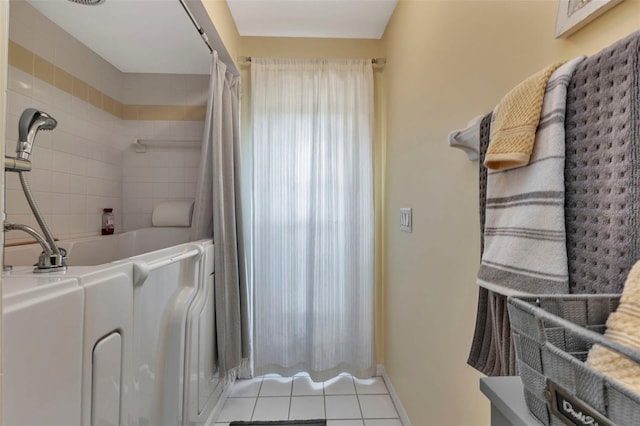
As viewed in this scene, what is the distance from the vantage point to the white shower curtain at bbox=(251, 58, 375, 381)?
6.65ft

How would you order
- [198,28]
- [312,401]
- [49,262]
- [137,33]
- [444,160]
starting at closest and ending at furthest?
[49,262]
[444,160]
[198,28]
[312,401]
[137,33]

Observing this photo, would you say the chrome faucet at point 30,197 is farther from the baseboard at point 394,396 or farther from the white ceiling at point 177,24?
the baseboard at point 394,396

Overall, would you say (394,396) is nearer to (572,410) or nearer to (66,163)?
(572,410)

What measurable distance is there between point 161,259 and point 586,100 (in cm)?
124

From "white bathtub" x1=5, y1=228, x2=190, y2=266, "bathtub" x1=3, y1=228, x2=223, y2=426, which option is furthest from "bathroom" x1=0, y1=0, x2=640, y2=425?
"bathtub" x1=3, y1=228, x2=223, y2=426

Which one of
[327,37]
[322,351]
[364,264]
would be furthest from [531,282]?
[327,37]

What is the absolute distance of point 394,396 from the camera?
183cm

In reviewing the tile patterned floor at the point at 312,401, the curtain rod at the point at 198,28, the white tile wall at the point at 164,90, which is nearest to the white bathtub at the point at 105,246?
the white tile wall at the point at 164,90

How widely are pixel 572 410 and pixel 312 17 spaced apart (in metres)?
2.17

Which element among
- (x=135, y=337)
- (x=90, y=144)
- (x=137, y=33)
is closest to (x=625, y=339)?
(x=135, y=337)

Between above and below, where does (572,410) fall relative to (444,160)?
below

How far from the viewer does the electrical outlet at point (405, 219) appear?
63.1 inches

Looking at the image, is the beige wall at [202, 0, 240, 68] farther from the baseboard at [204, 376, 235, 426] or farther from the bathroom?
the baseboard at [204, 376, 235, 426]

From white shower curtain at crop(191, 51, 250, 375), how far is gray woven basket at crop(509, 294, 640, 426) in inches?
61.9
